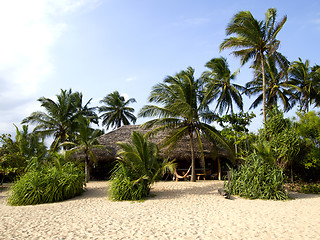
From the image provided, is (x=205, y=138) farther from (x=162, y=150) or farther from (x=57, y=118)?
(x=57, y=118)

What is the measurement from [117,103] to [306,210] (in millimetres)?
24429

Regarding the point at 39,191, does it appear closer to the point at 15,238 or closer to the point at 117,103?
the point at 15,238

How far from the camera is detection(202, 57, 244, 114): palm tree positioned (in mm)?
19859

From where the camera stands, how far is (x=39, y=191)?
29.0 feet

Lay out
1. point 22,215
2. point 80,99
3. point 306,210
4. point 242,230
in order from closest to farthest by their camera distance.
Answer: point 242,230 < point 22,215 < point 306,210 < point 80,99

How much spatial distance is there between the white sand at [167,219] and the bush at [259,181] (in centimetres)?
52

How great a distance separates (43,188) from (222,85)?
50.2ft

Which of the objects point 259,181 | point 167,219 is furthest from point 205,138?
point 167,219

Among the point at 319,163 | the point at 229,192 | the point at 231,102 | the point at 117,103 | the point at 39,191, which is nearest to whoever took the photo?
the point at 39,191

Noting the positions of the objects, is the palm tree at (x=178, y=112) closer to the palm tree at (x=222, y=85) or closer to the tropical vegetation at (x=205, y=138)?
the tropical vegetation at (x=205, y=138)

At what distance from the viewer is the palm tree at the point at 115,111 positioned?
29250mm

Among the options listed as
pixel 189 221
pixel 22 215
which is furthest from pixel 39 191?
pixel 189 221

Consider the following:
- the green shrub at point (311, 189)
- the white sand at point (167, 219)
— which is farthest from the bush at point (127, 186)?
the green shrub at point (311, 189)

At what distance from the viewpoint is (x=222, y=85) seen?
20.1m
